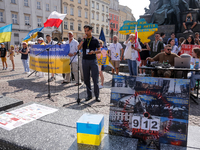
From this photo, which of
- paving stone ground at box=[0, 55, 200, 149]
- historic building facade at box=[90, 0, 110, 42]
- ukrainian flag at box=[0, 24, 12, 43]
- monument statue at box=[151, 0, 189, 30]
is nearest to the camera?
paving stone ground at box=[0, 55, 200, 149]

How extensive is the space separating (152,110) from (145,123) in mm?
176

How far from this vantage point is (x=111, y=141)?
6.79 ft

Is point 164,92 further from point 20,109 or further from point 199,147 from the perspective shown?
point 20,109

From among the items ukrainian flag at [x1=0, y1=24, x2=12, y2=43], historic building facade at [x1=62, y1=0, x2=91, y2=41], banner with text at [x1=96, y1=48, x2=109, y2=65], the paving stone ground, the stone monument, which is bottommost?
the paving stone ground

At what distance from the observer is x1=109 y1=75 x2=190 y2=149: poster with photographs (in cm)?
191

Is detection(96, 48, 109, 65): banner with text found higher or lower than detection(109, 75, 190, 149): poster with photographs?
higher

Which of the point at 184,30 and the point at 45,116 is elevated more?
the point at 184,30

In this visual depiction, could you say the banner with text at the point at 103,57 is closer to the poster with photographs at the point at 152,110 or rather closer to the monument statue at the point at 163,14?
the poster with photographs at the point at 152,110

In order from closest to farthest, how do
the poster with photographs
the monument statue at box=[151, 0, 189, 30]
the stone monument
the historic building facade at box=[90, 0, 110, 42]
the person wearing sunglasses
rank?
1. the poster with photographs
2. the person wearing sunglasses
3. the stone monument
4. the monument statue at box=[151, 0, 189, 30]
5. the historic building facade at box=[90, 0, 110, 42]

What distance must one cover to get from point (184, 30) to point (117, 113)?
1258 centimetres

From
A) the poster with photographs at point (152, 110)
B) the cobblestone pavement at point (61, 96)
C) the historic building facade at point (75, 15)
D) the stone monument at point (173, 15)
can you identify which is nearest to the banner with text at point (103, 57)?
the cobblestone pavement at point (61, 96)

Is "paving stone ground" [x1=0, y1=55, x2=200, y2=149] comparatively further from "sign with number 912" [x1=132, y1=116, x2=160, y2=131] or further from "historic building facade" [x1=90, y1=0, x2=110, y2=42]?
"historic building facade" [x1=90, y1=0, x2=110, y2=42]

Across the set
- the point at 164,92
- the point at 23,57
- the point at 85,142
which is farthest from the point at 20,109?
the point at 23,57

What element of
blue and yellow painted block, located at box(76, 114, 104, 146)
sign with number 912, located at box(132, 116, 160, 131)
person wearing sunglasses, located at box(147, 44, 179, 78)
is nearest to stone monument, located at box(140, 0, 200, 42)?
person wearing sunglasses, located at box(147, 44, 179, 78)
